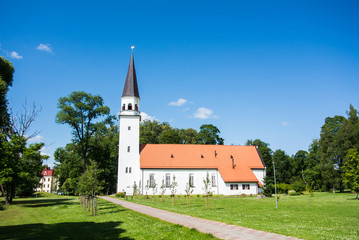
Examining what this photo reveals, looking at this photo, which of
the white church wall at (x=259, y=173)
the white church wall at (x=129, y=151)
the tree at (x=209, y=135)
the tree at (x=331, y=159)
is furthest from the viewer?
the tree at (x=209, y=135)

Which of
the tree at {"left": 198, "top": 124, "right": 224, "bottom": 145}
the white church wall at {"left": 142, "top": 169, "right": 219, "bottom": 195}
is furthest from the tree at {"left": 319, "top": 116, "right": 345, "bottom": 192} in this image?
the tree at {"left": 198, "top": 124, "right": 224, "bottom": 145}

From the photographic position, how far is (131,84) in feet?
144

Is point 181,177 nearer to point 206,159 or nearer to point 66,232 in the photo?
point 206,159

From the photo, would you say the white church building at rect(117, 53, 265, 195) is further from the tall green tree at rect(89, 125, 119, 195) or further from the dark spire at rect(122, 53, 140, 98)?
the tall green tree at rect(89, 125, 119, 195)

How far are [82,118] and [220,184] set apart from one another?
2631cm

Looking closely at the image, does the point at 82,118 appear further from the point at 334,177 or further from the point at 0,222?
the point at 334,177

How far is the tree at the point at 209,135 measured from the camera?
67.4 meters

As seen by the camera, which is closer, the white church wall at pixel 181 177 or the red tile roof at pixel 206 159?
the white church wall at pixel 181 177

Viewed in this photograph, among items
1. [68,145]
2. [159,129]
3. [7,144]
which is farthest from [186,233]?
[159,129]

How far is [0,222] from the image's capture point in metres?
16.1

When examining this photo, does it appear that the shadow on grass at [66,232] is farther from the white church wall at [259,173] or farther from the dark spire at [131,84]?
the white church wall at [259,173]

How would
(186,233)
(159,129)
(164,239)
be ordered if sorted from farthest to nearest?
(159,129) → (186,233) → (164,239)

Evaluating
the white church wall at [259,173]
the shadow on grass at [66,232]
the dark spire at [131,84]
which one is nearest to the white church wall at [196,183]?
the white church wall at [259,173]

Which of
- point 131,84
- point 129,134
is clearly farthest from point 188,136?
point 131,84
